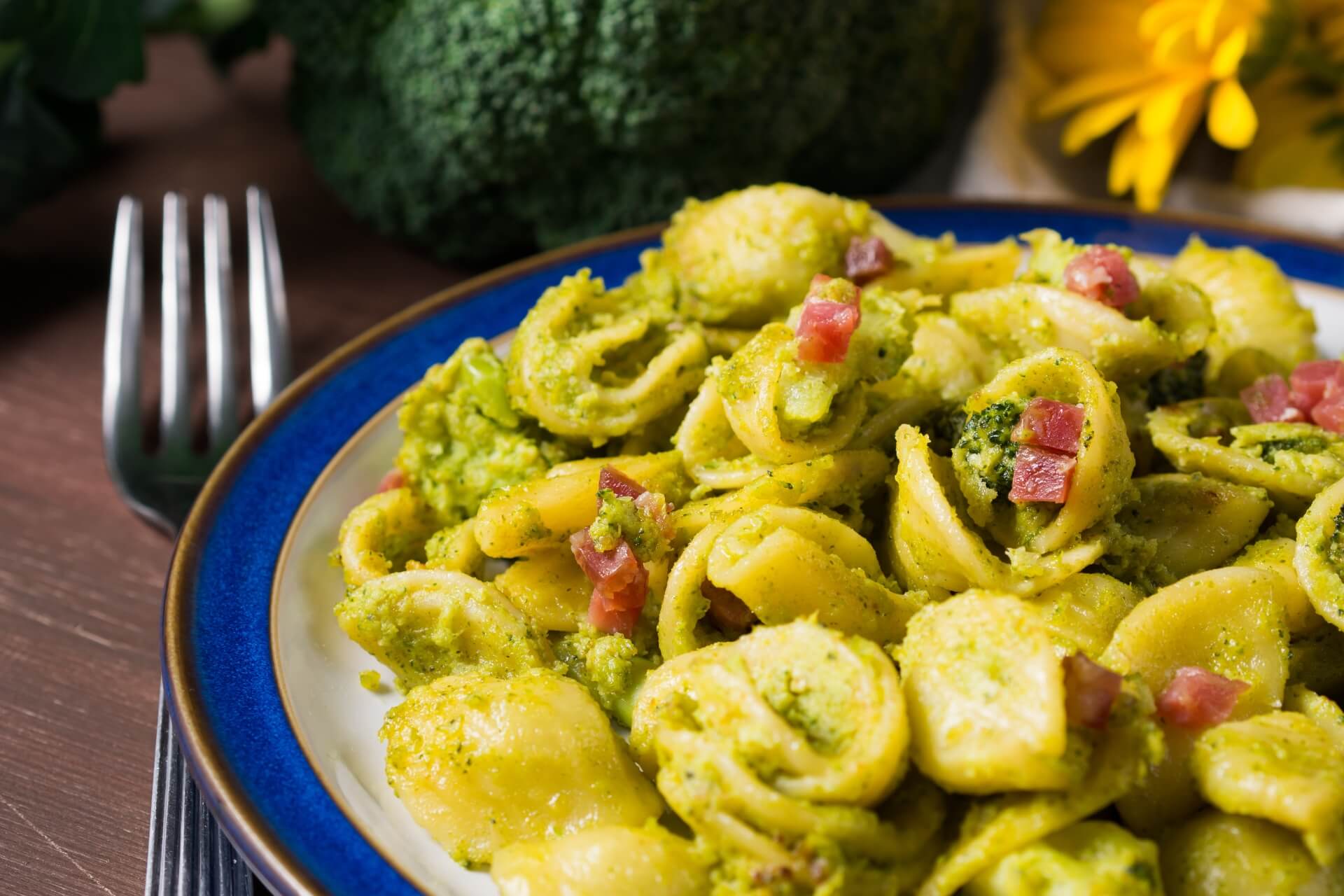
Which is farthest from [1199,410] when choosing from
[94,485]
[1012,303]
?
[94,485]

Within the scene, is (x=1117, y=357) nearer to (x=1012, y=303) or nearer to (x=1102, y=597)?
(x=1012, y=303)

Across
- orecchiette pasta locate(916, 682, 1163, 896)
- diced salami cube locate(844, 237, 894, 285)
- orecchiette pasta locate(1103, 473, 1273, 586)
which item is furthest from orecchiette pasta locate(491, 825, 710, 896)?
diced salami cube locate(844, 237, 894, 285)

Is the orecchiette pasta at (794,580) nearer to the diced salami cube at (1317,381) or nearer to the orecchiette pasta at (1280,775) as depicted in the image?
the orecchiette pasta at (1280,775)

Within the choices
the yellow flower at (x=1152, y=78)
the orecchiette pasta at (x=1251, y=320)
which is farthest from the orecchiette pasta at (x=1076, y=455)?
the yellow flower at (x=1152, y=78)

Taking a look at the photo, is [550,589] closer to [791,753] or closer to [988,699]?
[791,753]

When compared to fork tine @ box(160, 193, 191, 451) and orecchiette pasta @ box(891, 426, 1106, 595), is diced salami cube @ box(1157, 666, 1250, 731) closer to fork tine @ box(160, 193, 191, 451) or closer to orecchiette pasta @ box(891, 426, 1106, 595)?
orecchiette pasta @ box(891, 426, 1106, 595)

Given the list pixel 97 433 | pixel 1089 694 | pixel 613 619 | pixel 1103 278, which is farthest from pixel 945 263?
pixel 97 433

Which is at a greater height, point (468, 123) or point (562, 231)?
point (468, 123)
